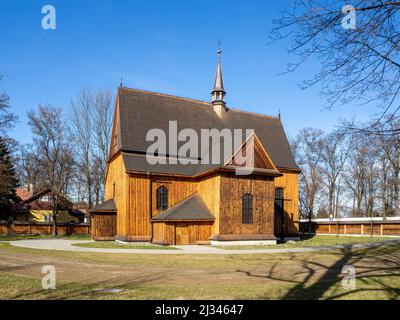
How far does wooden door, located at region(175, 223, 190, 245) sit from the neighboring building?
23285 mm

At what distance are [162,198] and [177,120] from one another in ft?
22.5

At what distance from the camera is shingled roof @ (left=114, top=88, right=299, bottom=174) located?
92.7ft

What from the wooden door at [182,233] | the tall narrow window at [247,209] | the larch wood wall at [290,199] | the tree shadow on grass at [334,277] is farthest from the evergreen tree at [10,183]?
the tree shadow on grass at [334,277]

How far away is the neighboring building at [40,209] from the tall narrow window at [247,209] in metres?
25.6

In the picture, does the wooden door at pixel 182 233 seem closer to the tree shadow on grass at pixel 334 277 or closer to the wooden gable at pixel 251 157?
the wooden gable at pixel 251 157

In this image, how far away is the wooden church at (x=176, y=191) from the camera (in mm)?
25141

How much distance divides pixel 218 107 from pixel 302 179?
2799 cm

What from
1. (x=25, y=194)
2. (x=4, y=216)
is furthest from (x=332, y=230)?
(x=25, y=194)

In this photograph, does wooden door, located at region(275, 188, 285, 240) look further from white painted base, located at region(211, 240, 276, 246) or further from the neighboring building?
the neighboring building

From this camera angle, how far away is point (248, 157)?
26062 millimetres

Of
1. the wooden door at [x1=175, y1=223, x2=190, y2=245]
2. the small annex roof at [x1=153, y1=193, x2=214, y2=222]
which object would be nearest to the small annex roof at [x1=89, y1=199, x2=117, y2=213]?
the small annex roof at [x1=153, y1=193, x2=214, y2=222]

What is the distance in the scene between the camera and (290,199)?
110 ft

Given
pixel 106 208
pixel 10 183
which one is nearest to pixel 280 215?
pixel 106 208
